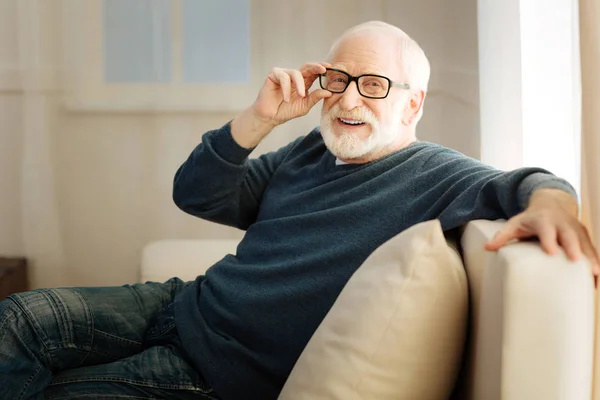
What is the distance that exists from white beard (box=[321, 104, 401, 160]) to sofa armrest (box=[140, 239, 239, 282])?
763 millimetres

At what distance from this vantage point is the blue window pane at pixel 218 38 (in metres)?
3.04

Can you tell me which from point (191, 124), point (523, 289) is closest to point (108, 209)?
point (191, 124)

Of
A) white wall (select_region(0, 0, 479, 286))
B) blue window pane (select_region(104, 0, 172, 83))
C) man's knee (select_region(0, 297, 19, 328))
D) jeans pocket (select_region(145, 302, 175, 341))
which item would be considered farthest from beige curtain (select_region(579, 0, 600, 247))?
Result: blue window pane (select_region(104, 0, 172, 83))

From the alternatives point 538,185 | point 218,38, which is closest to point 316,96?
point 538,185

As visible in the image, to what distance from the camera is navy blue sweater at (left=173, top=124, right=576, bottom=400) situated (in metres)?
1.52

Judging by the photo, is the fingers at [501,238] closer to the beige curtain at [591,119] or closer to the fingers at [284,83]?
the beige curtain at [591,119]

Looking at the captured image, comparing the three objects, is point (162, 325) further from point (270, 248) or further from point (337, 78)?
point (337, 78)

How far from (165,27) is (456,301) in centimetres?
219

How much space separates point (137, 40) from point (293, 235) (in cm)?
166

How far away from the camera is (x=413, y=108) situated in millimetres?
1804

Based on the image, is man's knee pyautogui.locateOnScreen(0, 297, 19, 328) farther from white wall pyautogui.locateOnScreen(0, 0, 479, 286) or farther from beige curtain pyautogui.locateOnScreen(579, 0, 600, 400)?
white wall pyautogui.locateOnScreen(0, 0, 479, 286)

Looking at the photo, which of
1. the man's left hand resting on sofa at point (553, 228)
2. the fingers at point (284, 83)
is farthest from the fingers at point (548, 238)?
the fingers at point (284, 83)

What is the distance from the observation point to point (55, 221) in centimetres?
315

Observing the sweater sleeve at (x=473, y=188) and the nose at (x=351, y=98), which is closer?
the sweater sleeve at (x=473, y=188)
